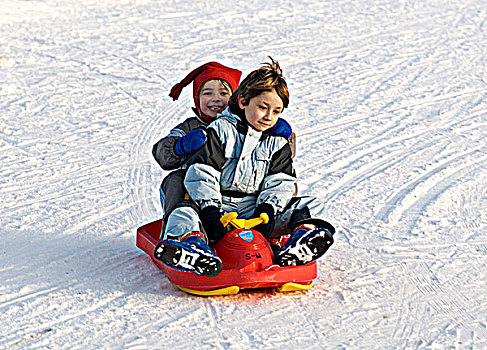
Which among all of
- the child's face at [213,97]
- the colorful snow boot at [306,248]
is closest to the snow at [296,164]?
the colorful snow boot at [306,248]

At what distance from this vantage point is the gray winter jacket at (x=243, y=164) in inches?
154

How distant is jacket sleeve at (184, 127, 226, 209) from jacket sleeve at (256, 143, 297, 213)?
0.24 metres

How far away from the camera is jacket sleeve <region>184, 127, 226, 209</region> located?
3.84 m

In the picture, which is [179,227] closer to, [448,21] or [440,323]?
[440,323]

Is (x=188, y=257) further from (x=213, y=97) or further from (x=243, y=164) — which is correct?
(x=213, y=97)

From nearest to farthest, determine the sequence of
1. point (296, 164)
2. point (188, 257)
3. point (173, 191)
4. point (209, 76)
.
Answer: point (188, 257) < point (173, 191) < point (209, 76) < point (296, 164)

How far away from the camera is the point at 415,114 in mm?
6922

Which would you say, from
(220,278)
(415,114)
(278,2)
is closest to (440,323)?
(220,278)

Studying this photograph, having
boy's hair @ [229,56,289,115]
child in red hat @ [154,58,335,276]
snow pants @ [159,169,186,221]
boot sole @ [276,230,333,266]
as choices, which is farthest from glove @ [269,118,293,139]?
boot sole @ [276,230,333,266]

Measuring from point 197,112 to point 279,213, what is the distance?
0.79m

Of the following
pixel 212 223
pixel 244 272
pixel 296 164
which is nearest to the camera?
pixel 244 272

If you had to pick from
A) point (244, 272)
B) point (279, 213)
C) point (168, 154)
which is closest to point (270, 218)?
point (279, 213)

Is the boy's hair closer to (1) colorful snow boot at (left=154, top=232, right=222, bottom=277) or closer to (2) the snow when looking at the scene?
(2) the snow

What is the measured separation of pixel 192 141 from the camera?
3891mm
